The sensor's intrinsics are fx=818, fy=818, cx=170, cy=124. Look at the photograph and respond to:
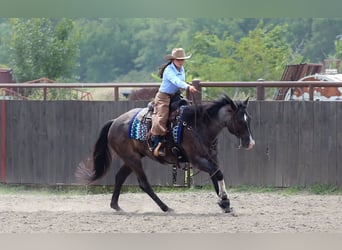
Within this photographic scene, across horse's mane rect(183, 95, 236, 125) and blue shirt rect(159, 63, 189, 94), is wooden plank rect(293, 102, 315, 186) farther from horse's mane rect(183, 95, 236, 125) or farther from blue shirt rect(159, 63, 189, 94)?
blue shirt rect(159, 63, 189, 94)

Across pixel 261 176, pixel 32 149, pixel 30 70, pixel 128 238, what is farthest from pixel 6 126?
pixel 30 70

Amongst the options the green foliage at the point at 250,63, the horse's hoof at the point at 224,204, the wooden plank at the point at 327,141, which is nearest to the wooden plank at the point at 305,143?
the wooden plank at the point at 327,141

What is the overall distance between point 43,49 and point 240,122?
21756 millimetres

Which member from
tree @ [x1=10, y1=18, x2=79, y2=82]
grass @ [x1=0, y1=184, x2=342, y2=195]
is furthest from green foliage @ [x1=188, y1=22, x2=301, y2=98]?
grass @ [x1=0, y1=184, x2=342, y2=195]

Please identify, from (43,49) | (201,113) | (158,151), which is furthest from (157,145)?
(43,49)

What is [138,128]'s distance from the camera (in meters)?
9.34

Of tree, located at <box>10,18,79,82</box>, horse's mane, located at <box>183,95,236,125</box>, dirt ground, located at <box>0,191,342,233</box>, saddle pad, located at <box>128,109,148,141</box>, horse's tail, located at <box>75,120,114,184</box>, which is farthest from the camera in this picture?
tree, located at <box>10,18,79,82</box>

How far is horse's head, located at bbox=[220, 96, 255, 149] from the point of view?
8875 millimetres

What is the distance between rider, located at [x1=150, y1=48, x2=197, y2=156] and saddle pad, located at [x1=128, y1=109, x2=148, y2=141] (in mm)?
149

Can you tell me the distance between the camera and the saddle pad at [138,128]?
9.29m

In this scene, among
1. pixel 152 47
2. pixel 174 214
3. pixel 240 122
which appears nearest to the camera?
pixel 240 122

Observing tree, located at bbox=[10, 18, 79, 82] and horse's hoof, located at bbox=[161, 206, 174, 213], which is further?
tree, located at bbox=[10, 18, 79, 82]

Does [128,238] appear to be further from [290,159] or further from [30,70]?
[30,70]

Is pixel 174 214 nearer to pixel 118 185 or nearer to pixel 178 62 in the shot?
pixel 118 185
